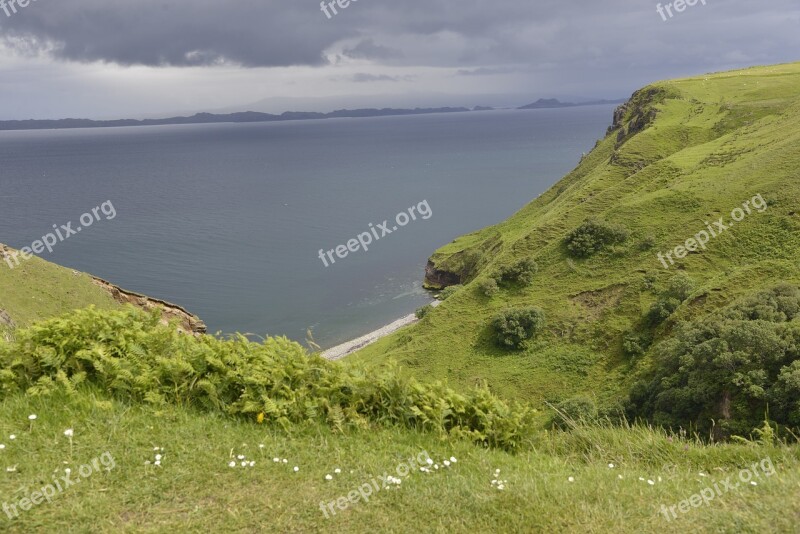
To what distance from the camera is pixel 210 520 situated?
6.48 meters

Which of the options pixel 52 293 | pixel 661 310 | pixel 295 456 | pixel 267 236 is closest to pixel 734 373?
pixel 661 310

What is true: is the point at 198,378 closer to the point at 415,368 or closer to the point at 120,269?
the point at 415,368

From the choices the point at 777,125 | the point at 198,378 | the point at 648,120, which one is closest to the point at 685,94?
the point at 648,120

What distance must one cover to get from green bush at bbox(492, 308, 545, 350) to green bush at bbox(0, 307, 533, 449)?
33133mm

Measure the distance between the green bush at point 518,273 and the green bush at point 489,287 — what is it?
2.47ft

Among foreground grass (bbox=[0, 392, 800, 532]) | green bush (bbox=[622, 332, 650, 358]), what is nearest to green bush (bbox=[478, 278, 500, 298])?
green bush (bbox=[622, 332, 650, 358])

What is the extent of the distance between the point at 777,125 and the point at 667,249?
121 feet

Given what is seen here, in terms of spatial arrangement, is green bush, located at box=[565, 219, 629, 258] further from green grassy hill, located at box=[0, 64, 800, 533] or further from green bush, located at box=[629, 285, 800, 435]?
green grassy hill, located at box=[0, 64, 800, 533]

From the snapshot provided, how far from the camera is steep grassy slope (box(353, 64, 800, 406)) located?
125 feet

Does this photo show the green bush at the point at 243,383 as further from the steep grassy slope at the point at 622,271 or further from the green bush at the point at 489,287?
the green bush at the point at 489,287

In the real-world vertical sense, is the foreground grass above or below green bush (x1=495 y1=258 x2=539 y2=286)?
above

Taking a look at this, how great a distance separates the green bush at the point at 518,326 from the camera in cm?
4194

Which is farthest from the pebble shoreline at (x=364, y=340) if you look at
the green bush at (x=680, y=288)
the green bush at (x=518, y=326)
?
the green bush at (x=680, y=288)

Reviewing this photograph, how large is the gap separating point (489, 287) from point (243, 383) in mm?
42732
